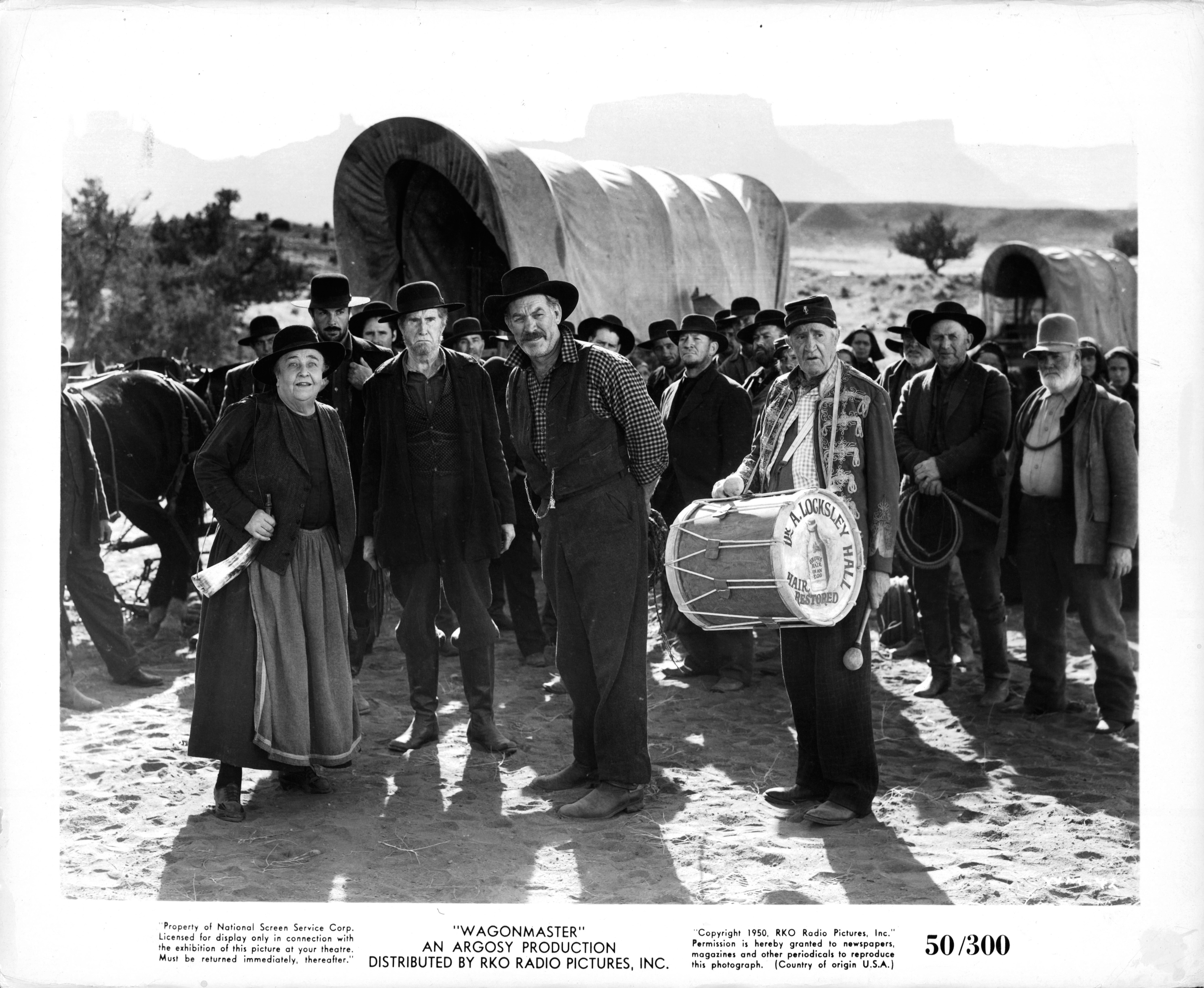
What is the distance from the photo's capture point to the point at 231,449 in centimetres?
532

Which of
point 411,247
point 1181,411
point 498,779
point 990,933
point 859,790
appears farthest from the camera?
point 411,247

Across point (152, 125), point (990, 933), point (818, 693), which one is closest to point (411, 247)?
point (152, 125)

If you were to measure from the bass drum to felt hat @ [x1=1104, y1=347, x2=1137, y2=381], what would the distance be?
509 cm

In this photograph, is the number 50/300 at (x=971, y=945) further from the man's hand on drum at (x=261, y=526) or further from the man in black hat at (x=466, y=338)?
the man in black hat at (x=466, y=338)

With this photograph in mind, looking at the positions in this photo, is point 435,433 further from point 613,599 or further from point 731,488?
point 731,488

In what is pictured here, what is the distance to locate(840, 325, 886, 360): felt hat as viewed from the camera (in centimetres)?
961

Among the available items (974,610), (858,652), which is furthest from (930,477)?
(858,652)

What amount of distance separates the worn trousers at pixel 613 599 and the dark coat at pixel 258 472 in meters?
1.10

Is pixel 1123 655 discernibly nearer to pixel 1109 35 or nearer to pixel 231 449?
pixel 1109 35

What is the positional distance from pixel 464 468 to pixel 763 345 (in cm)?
329

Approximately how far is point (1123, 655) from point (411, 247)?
6179 millimetres

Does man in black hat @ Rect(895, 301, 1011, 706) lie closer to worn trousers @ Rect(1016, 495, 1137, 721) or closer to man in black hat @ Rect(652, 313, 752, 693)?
worn trousers @ Rect(1016, 495, 1137, 721)

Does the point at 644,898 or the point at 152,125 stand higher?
the point at 152,125

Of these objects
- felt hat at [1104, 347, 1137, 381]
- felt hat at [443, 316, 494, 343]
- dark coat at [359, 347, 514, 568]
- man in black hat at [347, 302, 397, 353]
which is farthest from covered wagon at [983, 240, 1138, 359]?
dark coat at [359, 347, 514, 568]
